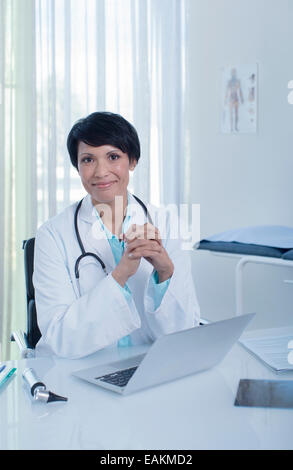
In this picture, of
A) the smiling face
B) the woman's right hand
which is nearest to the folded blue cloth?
the smiling face

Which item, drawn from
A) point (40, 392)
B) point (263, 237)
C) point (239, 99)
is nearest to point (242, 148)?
point (239, 99)

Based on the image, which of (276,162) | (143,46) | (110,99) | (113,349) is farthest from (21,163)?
(113,349)

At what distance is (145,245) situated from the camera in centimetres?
114

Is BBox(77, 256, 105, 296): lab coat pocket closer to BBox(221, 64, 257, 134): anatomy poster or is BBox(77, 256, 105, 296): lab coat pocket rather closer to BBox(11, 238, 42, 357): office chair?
BBox(11, 238, 42, 357): office chair

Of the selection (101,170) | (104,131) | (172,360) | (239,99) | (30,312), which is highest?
(239,99)

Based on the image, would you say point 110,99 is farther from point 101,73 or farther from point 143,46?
point 143,46

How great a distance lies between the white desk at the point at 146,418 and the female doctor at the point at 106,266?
0.19 metres

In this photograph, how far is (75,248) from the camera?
1.30 m

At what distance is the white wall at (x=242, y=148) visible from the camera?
2.39 m

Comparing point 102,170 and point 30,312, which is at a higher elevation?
point 102,170

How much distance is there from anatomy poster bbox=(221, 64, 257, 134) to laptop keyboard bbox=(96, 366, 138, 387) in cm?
188

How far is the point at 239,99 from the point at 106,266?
1.62m

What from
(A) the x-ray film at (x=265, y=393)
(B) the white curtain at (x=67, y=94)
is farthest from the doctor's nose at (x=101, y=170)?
(B) the white curtain at (x=67, y=94)

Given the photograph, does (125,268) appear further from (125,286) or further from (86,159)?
(86,159)
